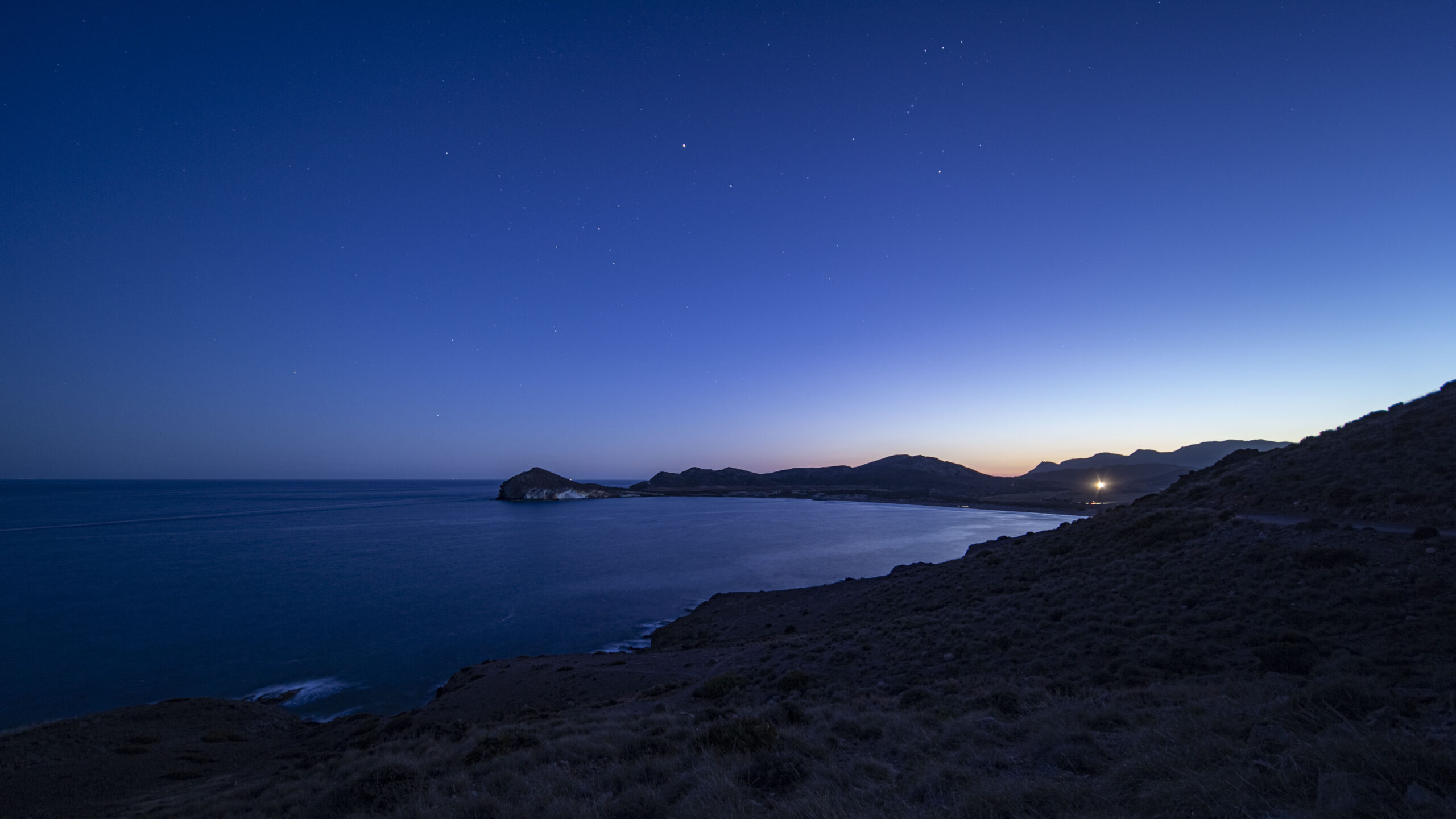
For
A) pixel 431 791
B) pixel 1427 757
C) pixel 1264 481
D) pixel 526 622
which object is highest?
pixel 1264 481

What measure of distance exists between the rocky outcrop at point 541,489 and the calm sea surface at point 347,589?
55920 mm

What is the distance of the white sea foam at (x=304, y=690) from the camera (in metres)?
19.5

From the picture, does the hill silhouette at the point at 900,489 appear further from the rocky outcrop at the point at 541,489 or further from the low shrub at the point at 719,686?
the low shrub at the point at 719,686

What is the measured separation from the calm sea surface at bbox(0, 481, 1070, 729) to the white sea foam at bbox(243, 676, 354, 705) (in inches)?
3.7

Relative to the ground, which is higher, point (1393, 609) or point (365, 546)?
point (1393, 609)

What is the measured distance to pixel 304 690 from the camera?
20359 mm

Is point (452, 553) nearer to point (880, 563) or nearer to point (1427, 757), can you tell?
point (880, 563)

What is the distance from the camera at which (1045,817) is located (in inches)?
170

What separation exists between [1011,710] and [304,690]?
2525 centimetres

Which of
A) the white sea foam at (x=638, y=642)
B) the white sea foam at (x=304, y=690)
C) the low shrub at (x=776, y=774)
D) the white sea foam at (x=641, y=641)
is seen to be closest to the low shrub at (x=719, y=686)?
the low shrub at (x=776, y=774)

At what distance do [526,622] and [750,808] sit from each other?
2826 cm

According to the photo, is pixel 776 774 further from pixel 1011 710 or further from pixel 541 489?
pixel 541 489

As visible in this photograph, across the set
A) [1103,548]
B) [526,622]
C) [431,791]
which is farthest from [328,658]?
[1103,548]

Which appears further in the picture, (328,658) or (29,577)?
(29,577)
